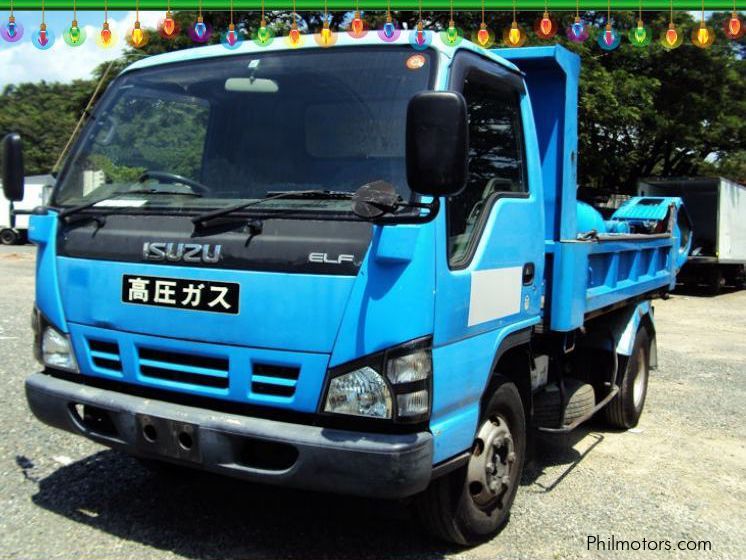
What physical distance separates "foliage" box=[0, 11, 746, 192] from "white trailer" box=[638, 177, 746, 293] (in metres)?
1.75

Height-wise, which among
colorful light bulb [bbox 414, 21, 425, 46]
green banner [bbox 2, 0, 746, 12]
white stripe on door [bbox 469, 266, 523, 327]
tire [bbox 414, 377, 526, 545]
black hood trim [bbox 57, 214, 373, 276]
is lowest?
tire [bbox 414, 377, 526, 545]

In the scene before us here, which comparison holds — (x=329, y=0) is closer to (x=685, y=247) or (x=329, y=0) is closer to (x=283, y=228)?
(x=283, y=228)

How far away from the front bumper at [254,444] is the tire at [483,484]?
19.7 inches

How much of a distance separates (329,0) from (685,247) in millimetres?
5157

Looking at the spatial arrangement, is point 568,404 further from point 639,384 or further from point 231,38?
point 231,38

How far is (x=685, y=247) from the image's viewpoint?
8.75 metres

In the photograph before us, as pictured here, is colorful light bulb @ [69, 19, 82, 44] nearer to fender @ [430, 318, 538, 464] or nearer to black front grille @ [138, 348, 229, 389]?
black front grille @ [138, 348, 229, 389]

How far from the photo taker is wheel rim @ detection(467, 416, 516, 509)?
354 centimetres

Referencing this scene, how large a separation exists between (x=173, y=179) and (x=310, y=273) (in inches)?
41.3

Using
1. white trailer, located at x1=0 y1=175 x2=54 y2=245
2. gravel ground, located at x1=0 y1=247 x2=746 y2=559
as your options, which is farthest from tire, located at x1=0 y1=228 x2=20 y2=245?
gravel ground, located at x1=0 y1=247 x2=746 y2=559

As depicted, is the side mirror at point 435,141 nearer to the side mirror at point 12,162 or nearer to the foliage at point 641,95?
the side mirror at point 12,162

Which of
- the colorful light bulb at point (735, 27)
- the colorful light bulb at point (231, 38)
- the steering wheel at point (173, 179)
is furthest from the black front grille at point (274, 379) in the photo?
the colorful light bulb at point (735, 27)

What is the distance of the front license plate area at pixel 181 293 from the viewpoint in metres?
3.11

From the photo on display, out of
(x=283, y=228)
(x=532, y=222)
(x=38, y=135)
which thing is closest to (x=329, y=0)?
(x=532, y=222)
